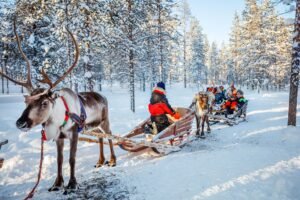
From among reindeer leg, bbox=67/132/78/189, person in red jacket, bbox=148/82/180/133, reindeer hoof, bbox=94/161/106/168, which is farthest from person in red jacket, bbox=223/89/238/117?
reindeer leg, bbox=67/132/78/189

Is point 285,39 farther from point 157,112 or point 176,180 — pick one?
point 176,180

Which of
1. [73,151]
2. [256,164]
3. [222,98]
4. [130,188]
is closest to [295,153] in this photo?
[256,164]

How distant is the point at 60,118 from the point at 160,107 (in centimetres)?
368

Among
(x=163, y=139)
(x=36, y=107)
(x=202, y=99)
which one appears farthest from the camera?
(x=202, y=99)

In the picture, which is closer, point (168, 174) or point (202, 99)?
point (168, 174)

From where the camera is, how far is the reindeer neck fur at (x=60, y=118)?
16.9ft

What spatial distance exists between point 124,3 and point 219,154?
50.5 feet

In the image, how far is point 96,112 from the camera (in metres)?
6.84

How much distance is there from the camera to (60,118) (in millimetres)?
5262

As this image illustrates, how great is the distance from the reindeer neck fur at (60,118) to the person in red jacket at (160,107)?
3.11 m

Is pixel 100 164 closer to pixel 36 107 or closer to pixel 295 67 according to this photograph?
pixel 36 107

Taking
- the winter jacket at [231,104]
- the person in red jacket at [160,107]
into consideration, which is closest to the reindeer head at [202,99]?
the person in red jacket at [160,107]

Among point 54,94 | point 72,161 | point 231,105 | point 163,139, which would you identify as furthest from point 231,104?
point 54,94

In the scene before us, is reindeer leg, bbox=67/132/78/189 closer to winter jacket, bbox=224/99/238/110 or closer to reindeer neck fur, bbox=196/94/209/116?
reindeer neck fur, bbox=196/94/209/116
